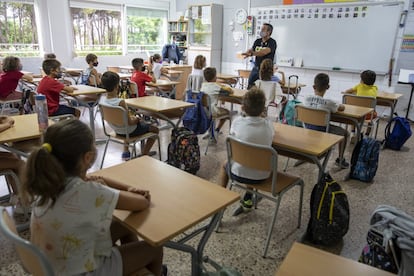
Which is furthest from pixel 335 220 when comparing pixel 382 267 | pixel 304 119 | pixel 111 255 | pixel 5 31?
pixel 5 31

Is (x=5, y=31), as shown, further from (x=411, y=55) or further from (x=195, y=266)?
(x=411, y=55)

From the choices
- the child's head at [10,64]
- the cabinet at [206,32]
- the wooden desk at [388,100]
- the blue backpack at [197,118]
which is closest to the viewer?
the blue backpack at [197,118]

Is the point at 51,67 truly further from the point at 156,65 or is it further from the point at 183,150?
the point at 156,65

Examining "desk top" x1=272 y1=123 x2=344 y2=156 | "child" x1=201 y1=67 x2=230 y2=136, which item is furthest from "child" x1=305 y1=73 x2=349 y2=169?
"child" x1=201 y1=67 x2=230 y2=136

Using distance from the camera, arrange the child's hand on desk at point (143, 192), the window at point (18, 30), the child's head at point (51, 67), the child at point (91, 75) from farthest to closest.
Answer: the window at point (18, 30) → the child at point (91, 75) → the child's head at point (51, 67) → the child's hand on desk at point (143, 192)

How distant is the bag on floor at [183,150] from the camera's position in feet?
9.92

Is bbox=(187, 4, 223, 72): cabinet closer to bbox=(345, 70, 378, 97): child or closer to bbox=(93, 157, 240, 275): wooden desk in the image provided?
bbox=(345, 70, 378, 97): child

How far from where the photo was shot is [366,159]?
10.3ft

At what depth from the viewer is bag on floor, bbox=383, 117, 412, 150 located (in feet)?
13.4

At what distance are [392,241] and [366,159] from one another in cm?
215

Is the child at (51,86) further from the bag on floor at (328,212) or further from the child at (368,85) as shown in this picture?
the child at (368,85)

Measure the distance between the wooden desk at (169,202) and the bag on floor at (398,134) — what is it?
366 cm

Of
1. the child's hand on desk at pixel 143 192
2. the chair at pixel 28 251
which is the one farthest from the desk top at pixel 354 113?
the chair at pixel 28 251

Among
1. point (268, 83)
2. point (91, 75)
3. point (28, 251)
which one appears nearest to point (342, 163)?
point (268, 83)
